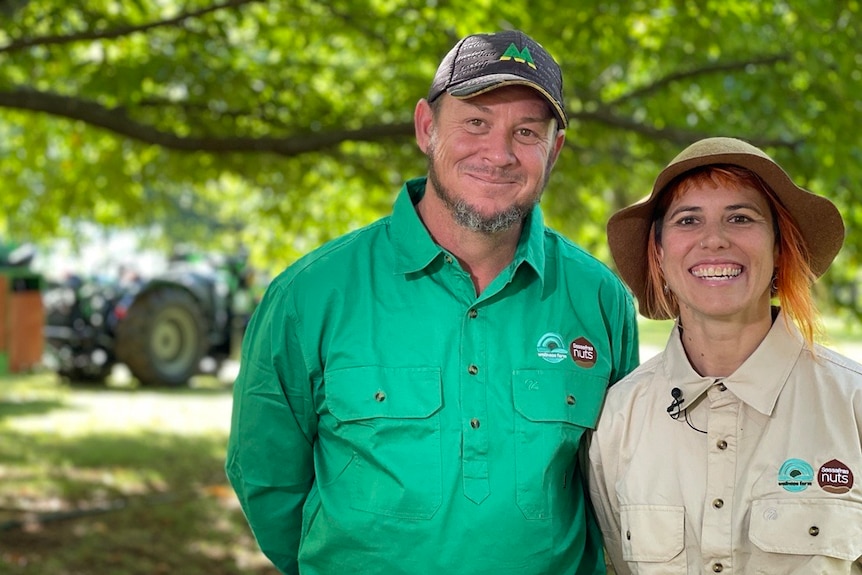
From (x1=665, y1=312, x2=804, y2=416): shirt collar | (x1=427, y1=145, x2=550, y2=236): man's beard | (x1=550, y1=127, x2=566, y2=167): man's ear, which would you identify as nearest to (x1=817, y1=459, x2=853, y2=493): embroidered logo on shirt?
(x1=665, y1=312, x2=804, y2=416): shirt collar

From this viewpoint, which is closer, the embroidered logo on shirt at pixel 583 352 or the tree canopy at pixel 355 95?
the embroidered logo on shirt at pixel 583 352

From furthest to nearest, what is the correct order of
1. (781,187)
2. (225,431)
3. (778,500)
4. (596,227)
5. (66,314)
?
1. (66,314)
2. (225,431)
3. (596,227)
4. (781,187)
5. (778,500)

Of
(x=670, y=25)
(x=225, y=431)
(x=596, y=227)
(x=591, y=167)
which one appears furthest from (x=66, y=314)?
(x=670, y=25)

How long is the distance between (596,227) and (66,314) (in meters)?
7.69

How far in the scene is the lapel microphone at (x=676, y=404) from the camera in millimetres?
2812

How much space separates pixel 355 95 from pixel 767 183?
16.8 feet

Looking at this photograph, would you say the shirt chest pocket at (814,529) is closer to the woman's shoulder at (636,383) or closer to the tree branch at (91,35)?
the woman's shoulder at (636,383)

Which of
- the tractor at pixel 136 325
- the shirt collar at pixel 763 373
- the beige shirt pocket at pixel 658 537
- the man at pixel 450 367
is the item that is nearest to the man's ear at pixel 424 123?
the man at pixel 450 367

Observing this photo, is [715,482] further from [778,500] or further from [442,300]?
[442,300]

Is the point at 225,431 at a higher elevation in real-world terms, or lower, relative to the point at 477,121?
lower

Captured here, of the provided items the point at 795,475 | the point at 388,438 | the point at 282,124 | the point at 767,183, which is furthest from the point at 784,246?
the point at 282,124

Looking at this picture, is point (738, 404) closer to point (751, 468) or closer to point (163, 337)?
point (751, 468)

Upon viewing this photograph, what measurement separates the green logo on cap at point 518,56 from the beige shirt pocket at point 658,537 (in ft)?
3.96

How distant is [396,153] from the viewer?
7.46 meters
